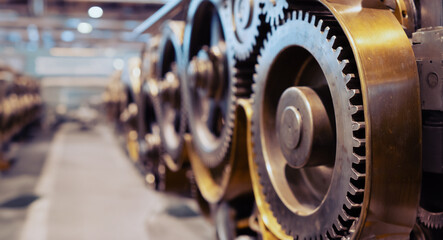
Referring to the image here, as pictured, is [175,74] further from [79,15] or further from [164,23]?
[79,15]

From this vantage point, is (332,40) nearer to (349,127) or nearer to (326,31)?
(326,31)

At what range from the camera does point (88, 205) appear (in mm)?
2580

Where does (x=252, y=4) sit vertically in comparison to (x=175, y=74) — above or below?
above

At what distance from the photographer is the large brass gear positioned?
637 millimetres

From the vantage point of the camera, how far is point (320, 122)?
2.69 feet

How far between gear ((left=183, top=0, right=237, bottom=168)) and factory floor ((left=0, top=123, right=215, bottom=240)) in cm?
58

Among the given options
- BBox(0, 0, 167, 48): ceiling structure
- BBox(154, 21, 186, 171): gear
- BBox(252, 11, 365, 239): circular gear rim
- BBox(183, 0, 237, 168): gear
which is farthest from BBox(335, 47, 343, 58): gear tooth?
BBox(0, 0, 167, 48): ceiling structure

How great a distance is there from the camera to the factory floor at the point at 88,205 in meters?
2.08

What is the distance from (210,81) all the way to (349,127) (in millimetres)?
847

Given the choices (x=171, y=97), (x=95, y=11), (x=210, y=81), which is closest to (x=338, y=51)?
(x=210, y=81)

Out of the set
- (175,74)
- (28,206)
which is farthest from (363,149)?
(28,206)

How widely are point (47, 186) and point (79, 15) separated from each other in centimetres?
141

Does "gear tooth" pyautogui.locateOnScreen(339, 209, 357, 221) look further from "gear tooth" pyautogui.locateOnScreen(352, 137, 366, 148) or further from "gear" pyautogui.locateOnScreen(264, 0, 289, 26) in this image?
"gear" pyautogui.locateOnScreen(264, 0, 289, 26)

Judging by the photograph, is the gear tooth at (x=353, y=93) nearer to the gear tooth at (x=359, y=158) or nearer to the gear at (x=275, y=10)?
the gear tooth at (x=359, y=158)
